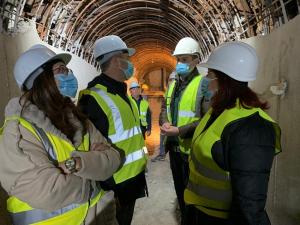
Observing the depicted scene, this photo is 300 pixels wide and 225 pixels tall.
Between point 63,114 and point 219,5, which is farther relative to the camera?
point 219,5

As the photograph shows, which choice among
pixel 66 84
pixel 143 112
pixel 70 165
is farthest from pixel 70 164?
pixel 143 112

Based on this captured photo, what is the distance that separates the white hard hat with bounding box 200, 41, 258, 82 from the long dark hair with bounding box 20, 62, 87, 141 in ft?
3.02

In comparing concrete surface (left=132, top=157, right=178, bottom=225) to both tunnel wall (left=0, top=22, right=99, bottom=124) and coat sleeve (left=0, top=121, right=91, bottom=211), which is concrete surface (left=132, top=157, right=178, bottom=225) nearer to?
tunnel wall (left=0, top=22, right=99, bottom=124)

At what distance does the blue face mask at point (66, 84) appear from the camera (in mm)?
1807

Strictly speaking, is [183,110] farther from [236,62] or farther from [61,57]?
[61,57]

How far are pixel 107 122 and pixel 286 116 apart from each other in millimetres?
1651

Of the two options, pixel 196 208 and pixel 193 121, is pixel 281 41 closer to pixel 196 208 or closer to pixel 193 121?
pixel 193 121

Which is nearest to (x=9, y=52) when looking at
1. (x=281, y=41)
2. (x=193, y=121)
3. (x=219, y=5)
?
(x=193, y=121)

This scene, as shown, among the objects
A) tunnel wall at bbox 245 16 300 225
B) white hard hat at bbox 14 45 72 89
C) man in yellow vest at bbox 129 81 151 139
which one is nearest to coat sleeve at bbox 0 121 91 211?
white hard hat at bbox 14 45 72 89

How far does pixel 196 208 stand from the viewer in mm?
1872

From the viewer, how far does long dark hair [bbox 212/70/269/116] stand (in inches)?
64.2

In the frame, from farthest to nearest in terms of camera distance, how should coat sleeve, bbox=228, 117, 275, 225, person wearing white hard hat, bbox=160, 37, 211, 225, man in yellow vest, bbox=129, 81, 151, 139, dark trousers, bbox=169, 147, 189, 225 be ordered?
man in yellow vest, bbox=129, 81, 151, 139, dark trousers, bbox=169, 147, 189, 225, person wearing white hard hat, bbox=160, 37, 211, 225, coat sleeve, bbox=228, 117, 275, 225

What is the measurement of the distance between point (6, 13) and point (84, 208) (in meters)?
2.83

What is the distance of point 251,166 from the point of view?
144cm
